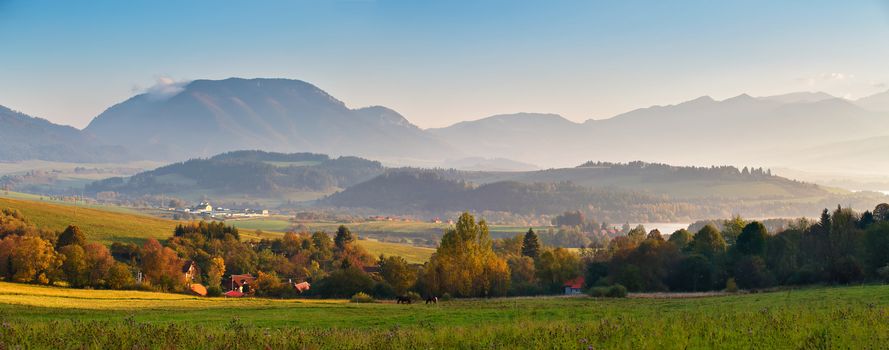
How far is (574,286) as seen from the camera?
73.2 metres

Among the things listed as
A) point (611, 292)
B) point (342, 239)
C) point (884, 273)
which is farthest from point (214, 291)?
point (884, 273)

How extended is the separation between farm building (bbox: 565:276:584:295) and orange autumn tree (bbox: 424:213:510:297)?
8.52m

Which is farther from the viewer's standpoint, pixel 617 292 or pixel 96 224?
pixel 96 224

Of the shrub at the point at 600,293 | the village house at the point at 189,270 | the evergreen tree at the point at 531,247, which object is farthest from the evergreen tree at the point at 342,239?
the shrub at the point at 600,293

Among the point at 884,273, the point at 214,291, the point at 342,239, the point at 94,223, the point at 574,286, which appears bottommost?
the point at 214,291

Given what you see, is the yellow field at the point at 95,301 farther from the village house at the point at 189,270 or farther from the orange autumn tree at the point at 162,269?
the village house at the point at 189,270

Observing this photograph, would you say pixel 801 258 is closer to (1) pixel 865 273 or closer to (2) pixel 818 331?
(1) pixel 865 273

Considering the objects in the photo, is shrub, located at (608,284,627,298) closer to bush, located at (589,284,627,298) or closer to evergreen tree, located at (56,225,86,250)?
bush, located at (589,284,627,298)

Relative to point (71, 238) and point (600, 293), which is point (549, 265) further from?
point (71, 238)

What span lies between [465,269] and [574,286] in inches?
570

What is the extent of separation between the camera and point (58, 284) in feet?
210

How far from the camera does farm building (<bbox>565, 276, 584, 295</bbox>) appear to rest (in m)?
71.8

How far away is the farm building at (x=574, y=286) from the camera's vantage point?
71806 millimetres

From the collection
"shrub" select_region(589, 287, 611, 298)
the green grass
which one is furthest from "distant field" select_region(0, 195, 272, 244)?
"shrub" select_region(589, 287, 611, 298)
